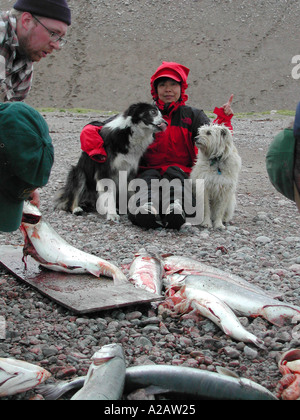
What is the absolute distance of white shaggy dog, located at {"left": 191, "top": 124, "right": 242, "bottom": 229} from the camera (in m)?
6.41

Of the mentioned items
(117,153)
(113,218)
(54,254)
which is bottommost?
(54,254)

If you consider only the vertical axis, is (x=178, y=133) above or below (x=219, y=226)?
above

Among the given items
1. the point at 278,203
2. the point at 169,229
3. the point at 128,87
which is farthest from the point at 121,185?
the point at 128,87

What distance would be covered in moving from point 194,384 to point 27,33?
330cm

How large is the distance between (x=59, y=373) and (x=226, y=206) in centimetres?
433

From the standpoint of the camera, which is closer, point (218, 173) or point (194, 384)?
point (194, 384)

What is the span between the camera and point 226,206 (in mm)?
6699

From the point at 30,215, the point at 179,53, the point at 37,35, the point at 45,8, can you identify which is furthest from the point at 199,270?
the point at 179,53

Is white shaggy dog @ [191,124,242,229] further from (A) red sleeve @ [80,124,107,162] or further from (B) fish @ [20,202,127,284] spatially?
(B) fish @ [20,202,127,284]

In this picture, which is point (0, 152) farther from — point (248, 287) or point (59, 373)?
point (248, 287)

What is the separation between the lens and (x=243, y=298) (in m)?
3.65

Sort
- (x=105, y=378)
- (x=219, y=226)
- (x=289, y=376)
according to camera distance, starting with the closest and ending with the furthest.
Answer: (x=105, y=378) < (x=289, y=376) < (x=219, y=226)

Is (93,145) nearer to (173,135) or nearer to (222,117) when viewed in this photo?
(173,135)

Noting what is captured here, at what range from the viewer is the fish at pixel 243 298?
11.5ft
